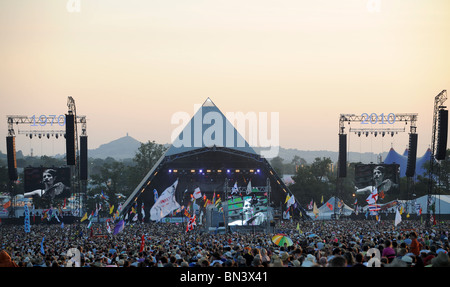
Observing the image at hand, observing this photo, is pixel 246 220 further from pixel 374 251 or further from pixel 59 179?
pixel 374 251

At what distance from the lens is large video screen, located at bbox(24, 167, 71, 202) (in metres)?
49.4

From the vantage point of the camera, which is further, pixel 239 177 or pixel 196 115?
pixel 196 115

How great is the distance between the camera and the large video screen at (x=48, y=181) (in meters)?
49.4

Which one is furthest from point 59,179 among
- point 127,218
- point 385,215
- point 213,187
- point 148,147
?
point 148,147

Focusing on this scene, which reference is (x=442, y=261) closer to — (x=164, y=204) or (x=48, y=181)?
(x=164, y=204)

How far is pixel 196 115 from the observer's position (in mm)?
66000

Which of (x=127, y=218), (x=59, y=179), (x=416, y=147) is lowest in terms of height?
(x=127, y=218)

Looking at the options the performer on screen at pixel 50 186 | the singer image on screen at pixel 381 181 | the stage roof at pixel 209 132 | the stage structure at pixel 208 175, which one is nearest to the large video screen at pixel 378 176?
the singer image on screen at pixel 381 181

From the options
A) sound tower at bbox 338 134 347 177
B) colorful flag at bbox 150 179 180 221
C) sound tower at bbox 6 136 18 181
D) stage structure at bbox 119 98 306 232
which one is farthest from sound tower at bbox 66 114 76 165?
sound tower at bbox 338 134 347 177

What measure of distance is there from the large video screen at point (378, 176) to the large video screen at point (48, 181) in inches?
959

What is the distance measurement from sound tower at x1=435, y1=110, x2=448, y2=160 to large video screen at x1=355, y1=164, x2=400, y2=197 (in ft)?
39.3

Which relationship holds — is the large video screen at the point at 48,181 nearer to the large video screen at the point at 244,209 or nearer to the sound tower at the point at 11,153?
the sound tower at the point at 11,153
